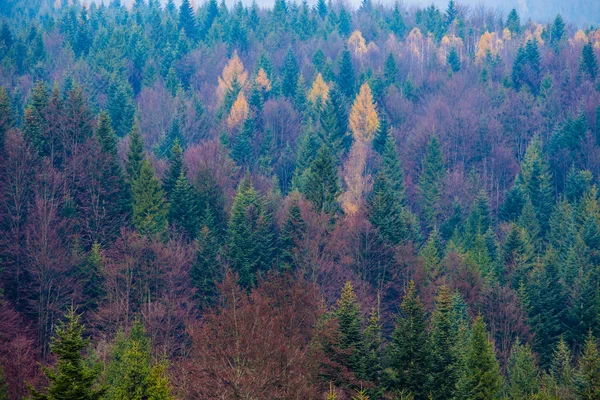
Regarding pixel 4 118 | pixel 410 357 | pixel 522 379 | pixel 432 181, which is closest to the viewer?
pixel 410 357

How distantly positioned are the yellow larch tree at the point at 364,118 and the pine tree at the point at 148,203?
3386 centimetres

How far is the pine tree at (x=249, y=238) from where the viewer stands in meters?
46.4

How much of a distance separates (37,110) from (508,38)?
92.9 metres

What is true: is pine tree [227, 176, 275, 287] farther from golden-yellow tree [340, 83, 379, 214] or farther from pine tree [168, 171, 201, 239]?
golden-yellow tree [340, 83, 379, 214]

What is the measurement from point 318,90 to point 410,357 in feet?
205

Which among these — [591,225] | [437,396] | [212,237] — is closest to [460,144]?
[591,225]

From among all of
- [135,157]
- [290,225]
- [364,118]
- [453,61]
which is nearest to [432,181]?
[364,118]

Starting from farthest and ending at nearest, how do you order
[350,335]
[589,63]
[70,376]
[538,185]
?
[589,63] → [538,185] → [350,335] → [70,376]

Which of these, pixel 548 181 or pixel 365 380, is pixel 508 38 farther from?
pixel 365 380

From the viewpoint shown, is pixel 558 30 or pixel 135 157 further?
pixel 558 30

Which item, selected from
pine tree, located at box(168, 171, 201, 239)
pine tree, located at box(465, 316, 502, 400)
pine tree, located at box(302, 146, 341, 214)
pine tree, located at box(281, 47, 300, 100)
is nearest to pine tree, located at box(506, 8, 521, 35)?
pine tree, located at box(281, 47, 300, 100)

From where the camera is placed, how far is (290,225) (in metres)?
48.5

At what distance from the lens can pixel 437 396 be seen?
31.3 meters

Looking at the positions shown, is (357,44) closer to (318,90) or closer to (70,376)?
(318,90)
